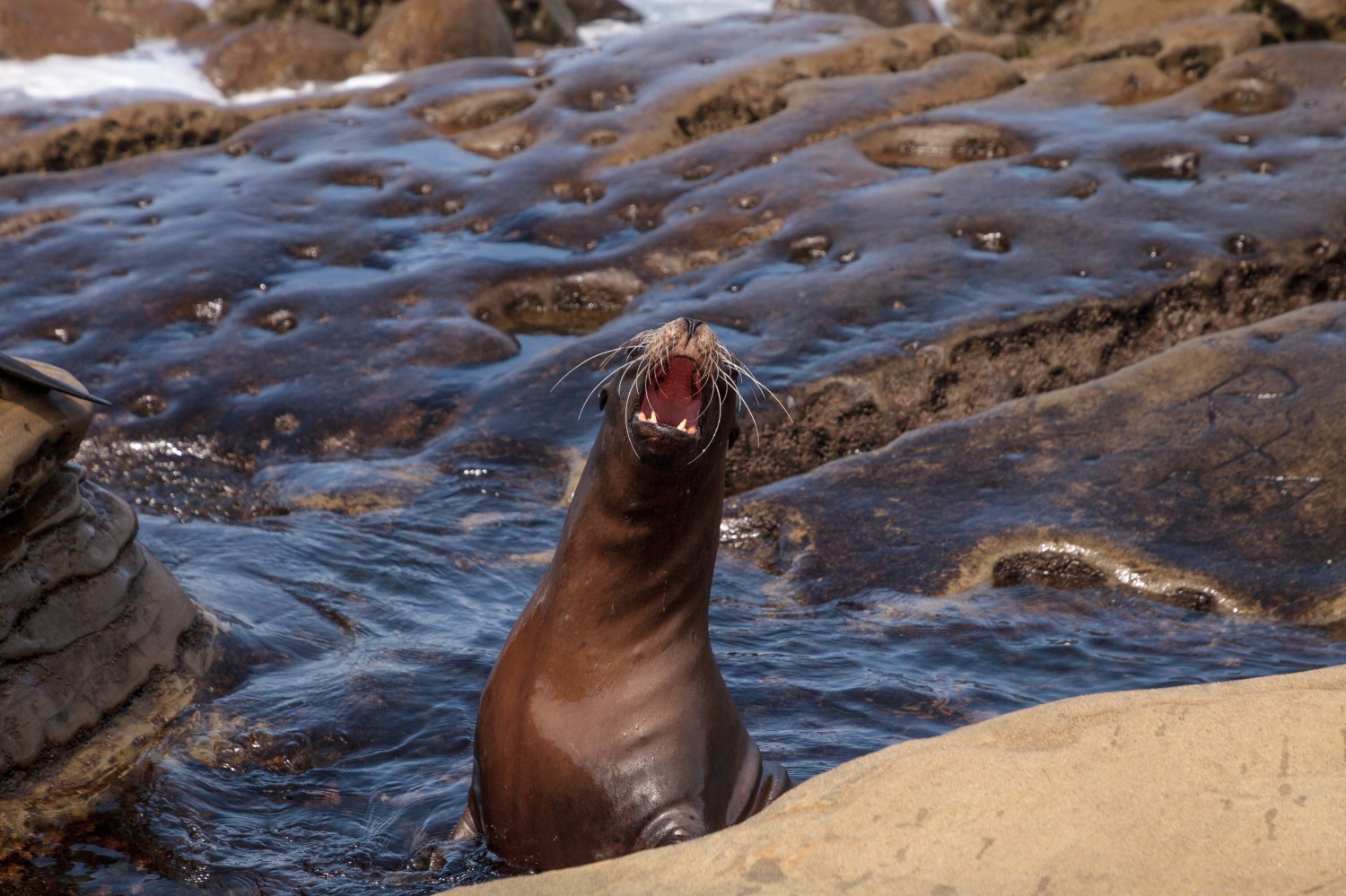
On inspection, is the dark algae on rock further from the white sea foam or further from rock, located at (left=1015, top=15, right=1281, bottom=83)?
the white sea foam

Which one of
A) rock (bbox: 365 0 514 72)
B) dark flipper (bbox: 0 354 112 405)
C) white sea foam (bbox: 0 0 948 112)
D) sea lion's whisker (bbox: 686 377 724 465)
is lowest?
white sea foam (bbox: 0 0 948 112)

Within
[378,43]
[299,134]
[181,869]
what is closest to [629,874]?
[181,869]

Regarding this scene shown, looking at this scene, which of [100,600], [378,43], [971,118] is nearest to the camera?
[100,600]

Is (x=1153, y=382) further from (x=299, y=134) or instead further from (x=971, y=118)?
(x=299, y=134)

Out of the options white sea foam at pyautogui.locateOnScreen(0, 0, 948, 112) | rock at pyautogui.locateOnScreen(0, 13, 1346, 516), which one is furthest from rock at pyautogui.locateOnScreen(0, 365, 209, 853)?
white sea foam at pyautogui.locateOnScreen(0, 0, 948, 112)

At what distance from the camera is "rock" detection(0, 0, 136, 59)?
26016 millimetres

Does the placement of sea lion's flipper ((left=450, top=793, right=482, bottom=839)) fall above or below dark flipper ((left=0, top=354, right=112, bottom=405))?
below

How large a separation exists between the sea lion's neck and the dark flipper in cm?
169

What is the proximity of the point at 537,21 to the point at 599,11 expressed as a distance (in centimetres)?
591

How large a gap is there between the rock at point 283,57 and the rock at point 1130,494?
697 inches

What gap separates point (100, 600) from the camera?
5.87m

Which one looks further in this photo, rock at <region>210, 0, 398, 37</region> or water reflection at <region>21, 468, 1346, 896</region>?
rock at <region>210, 0, 398, 37</region>

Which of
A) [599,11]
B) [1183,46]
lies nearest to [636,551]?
[1183,46]

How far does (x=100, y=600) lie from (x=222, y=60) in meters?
21.6
